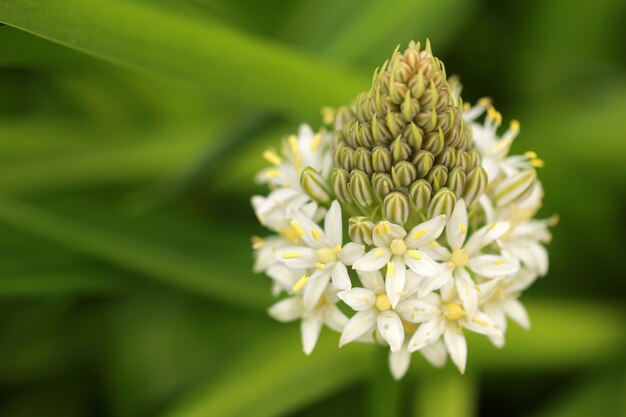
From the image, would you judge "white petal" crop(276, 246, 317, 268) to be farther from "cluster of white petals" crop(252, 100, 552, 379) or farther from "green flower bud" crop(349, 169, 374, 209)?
"green flower bud" crop(349, 169, 374, 209)

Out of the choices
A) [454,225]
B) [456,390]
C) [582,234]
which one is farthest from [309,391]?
[582,234]

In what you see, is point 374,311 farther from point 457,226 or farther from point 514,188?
point 514,188

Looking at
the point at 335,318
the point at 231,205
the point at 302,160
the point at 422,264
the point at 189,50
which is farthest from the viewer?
the point at 231,205

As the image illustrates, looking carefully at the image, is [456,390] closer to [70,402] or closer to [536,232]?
[536,232]

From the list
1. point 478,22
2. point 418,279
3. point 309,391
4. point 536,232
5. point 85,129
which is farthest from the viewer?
point 478,22

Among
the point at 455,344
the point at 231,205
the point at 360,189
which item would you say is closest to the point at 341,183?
the point at 360,189

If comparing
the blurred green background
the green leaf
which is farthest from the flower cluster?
the green leaf
